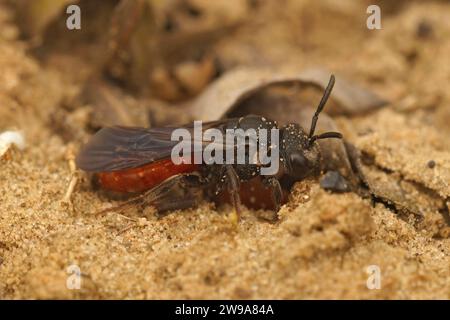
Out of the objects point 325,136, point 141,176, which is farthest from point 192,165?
point 325,136

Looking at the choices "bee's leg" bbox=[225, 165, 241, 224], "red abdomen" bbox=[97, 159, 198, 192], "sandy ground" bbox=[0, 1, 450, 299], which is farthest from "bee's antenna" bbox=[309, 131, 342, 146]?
"red abdomen" bbox=[97, 159, 198, 192]

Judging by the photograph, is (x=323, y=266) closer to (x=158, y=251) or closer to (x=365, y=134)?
(x=158, y=251)

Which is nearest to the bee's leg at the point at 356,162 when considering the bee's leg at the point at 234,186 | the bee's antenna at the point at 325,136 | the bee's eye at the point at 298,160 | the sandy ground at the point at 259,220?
the sandy ground at the point at 259,220

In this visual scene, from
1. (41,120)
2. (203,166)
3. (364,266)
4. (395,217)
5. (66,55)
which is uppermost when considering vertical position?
(66,55)

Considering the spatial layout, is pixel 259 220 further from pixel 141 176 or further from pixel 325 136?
pixel 141 176

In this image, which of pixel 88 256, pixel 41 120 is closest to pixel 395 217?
pixel 88 256

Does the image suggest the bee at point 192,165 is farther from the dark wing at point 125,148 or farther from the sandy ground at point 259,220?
the sandy ground at point 259,220
